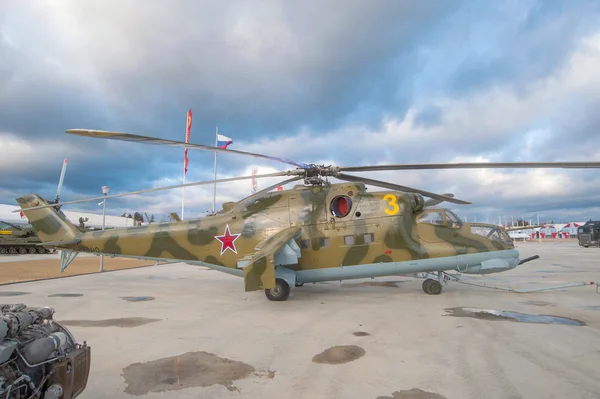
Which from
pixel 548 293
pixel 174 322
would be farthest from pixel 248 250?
pixel 548 293

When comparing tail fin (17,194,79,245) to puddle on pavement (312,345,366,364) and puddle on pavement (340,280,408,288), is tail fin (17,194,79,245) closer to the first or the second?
puddle on pavement (340,280,408,288)

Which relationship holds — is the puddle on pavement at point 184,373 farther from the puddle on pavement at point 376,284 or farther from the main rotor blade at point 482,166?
the puddle on pavement at point 376,284

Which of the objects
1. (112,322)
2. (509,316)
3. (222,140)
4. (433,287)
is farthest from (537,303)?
(222,140)

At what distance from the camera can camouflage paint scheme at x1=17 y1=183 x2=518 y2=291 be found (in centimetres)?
1062

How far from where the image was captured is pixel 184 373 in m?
4.93

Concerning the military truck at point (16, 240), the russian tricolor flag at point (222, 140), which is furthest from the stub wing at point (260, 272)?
the military truck at point (16, 240)

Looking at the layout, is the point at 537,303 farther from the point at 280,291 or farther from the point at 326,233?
the point at 280,291

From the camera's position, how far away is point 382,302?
32.8ft

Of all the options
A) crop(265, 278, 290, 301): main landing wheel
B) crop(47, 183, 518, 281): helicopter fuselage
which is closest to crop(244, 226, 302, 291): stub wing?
crop(265, 278, 290, 301): main landing wheel

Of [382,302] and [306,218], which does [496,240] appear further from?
[306,218]

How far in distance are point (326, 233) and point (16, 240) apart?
124 ft

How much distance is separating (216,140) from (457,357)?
1066 inches

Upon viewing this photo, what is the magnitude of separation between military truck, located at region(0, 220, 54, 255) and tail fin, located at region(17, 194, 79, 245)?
25715mm

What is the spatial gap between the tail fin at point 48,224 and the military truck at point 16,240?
84.4 ft
